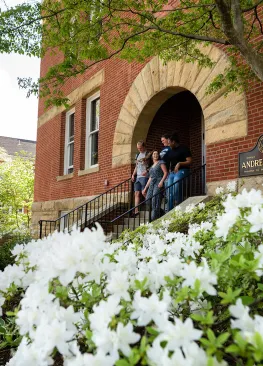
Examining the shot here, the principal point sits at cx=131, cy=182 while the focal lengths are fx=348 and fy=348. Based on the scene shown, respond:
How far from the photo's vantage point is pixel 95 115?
11938mm

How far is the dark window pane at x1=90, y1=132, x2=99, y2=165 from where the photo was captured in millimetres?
11525

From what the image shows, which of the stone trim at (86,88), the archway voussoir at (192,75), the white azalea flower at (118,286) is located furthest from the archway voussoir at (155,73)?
the white azalea flower at (118,286)

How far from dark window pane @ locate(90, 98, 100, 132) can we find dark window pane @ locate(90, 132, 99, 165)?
9.6 inches

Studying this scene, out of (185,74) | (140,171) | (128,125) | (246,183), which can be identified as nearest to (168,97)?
(185,74)

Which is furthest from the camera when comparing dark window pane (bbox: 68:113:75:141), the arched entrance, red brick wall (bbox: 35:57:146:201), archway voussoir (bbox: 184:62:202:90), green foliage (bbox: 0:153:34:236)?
green foliage (bbox: 0:153:34:236)

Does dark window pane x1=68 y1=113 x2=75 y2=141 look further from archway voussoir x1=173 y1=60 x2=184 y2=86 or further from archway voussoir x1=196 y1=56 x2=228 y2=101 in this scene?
archway voussoir x1=196 y1=56 x2=228 y2=101

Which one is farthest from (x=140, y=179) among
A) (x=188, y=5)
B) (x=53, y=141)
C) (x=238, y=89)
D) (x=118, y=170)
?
(x=53, y=141)

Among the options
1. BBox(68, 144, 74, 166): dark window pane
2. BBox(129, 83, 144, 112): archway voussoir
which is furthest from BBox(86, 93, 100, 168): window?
BBox(129, 83, 144, 112): archway voussoir

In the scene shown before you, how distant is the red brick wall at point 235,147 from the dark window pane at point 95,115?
551 cm

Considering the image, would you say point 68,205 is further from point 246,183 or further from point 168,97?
point 246,183

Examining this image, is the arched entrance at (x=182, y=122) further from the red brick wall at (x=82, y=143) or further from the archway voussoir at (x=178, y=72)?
the archway voussoir at (x=178, y=72)

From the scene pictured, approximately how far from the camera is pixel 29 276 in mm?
1687

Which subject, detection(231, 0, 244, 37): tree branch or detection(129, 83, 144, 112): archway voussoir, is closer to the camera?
detection(231, 0, 244, 37): tree branch

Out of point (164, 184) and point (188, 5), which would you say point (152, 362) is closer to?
point (188, 5)
